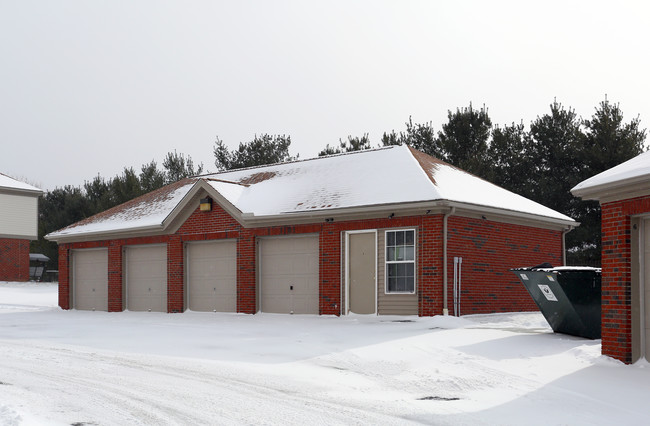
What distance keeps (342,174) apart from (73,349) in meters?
11.4

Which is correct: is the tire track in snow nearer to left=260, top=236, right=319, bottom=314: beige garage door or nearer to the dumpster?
the dumpster

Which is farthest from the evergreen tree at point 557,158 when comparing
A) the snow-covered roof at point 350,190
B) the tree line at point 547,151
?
the snow-covered roof at point 350,190

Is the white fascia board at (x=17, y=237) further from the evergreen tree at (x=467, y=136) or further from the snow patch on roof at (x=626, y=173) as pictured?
the snow patch on roof at (x=626, y=173)

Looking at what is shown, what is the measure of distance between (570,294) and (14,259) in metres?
39.8

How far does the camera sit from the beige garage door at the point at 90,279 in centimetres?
2723

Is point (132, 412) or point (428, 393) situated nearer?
point (132, 412)

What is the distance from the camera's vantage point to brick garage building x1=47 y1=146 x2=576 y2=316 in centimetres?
1897

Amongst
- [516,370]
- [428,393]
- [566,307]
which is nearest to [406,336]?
[566,307]

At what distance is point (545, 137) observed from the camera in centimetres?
3950

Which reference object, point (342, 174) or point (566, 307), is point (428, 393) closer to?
point (566, 307)

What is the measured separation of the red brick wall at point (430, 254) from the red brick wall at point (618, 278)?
6.87 metres

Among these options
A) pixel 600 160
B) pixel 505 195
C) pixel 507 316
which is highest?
pixel 600 160

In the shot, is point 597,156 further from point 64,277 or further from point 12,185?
point 12,185

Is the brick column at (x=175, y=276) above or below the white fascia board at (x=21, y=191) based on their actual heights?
below
